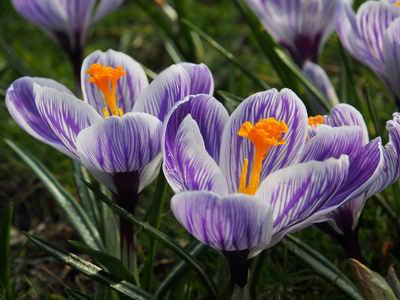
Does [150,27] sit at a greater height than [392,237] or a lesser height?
greater

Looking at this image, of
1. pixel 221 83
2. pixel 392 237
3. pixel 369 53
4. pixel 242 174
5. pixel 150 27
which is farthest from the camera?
pixel 150 27

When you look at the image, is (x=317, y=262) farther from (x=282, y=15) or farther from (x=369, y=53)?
(x=282, y=15)

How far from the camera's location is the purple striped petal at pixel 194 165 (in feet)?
3.21

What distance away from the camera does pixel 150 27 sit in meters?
3.03

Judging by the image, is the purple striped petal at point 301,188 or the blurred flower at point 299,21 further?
the blurred flower at point 299,21

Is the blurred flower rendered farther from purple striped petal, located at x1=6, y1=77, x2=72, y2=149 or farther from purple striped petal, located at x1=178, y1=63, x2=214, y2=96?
purple striped petal, located at x1=6, y1=77, x2=72, y2=149

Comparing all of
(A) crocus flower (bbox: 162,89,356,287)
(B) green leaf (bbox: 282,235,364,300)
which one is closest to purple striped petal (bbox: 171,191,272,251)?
(A) crocus flower (bbox: 162,89,356,287)

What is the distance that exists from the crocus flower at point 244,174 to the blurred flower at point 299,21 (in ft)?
2.34

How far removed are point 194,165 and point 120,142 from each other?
0.56 ft

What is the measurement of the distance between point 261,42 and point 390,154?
0.73 meters

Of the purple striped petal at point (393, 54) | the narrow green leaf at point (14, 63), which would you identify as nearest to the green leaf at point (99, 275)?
the purple striped petal at point (393, 54)

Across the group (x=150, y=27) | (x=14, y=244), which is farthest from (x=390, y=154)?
(x=150, y=27)

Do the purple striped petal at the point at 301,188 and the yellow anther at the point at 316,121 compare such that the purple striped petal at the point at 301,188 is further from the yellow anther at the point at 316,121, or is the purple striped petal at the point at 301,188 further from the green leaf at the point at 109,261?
the green leaf at the point at 109,261

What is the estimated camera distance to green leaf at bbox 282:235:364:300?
4.03ft
